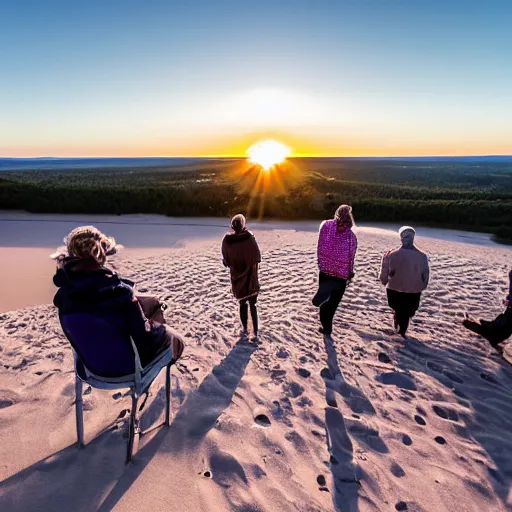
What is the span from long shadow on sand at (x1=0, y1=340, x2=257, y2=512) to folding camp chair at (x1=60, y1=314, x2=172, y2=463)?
0.58 feet

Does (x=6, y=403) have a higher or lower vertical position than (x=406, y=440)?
higher

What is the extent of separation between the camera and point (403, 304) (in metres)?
5.31

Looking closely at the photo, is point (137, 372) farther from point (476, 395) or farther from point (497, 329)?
point (497, 329)

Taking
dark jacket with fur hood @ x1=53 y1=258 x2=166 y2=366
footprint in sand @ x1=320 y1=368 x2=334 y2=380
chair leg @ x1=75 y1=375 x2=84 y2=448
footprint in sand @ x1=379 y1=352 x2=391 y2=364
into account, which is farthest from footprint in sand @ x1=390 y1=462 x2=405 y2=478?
chair leg @ x1=75 y1=375 x2=84 y2=448

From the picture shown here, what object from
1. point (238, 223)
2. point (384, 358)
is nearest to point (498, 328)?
point (384, 358)

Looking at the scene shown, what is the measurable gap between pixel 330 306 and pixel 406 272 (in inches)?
43.2

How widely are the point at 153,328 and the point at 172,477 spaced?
1.12 metres

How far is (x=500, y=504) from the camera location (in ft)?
9.46

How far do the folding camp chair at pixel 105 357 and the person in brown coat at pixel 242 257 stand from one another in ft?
7.90

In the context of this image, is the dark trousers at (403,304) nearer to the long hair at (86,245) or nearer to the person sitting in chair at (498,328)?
the person sitting in chair at (498,328)

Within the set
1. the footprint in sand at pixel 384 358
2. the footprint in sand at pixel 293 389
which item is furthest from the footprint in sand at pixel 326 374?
the footprint in sand at pixel 384 358

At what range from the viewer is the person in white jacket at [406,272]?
196 inches

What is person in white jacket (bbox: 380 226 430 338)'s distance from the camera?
4977 millimetres

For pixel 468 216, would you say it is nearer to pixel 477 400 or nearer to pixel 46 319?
pixel 477 400
